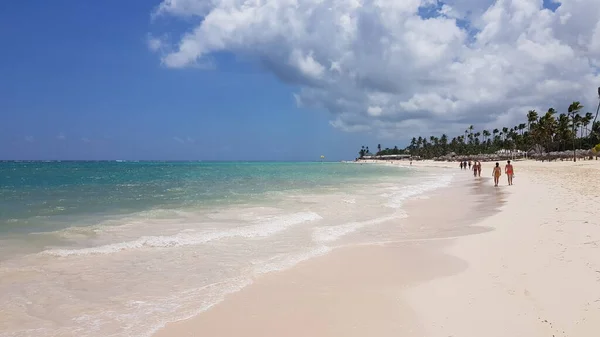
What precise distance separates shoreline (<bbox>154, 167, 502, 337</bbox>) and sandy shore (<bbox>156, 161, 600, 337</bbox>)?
0.02 metres

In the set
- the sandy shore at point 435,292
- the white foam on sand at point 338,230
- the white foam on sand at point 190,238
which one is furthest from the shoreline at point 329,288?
the white foam on sand at point 190,238

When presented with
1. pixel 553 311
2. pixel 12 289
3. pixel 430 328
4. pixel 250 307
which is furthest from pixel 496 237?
pixel 12 289

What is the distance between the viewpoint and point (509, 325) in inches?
171

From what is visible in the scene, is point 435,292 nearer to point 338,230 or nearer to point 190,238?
point 338,230

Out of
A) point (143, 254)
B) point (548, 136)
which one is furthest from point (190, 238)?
point (548, 136)

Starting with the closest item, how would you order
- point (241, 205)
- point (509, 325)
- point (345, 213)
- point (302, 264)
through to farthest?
point (509, 325) < point (302, 264) < point (345, 213) < point (241, 205)

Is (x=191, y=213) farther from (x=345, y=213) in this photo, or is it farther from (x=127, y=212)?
(x=345, y=213)

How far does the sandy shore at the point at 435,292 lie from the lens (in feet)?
14.6

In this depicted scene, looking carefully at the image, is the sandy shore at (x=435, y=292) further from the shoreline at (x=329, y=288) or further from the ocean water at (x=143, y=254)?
the ocean water at (x=143, y=254)

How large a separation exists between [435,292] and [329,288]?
1.56 meters

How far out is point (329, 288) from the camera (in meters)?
6.01

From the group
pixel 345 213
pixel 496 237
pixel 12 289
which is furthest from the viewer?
pixel 345 213

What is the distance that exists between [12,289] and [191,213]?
8.52 m

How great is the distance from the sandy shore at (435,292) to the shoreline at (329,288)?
15 mm
